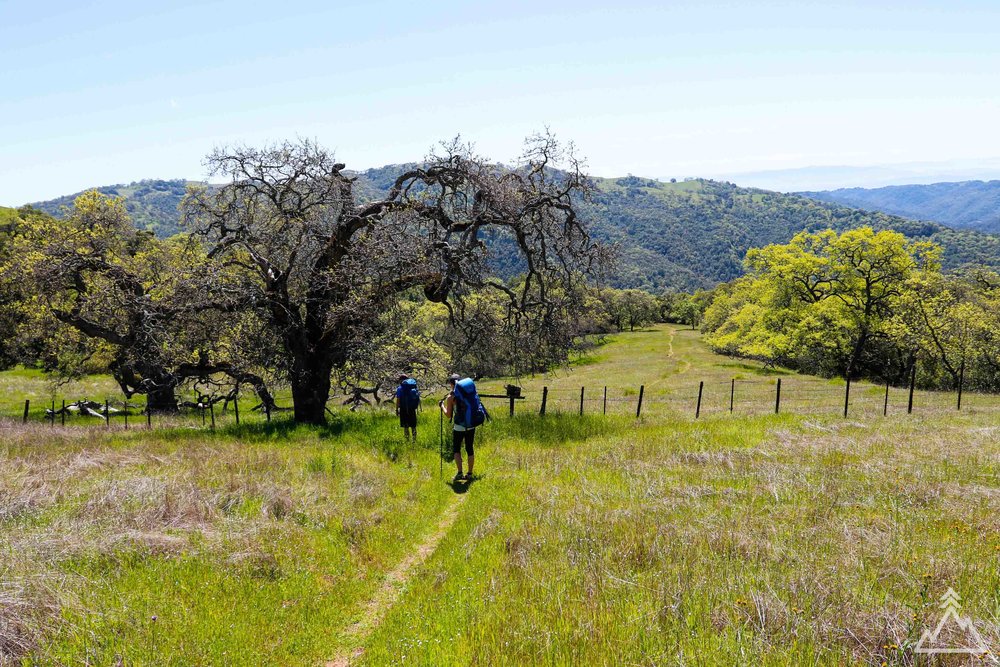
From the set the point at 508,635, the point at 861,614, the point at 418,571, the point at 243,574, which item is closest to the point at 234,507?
the point at 243,574

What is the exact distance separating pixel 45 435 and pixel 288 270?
8.71m

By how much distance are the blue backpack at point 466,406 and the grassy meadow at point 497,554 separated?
1311mm

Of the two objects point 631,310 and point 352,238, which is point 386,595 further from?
point 631,310

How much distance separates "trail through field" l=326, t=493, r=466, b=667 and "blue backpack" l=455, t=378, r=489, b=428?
2.57m

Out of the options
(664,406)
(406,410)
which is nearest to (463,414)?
(406,410)

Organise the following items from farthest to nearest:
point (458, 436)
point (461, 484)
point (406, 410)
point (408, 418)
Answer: point (408, 418) < point (406, 410) < point (458, 436) < point (461, 484)

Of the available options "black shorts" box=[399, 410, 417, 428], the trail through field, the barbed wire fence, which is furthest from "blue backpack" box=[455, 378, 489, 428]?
the barbed wire fence

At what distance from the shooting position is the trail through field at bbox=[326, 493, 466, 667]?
17.6 ft

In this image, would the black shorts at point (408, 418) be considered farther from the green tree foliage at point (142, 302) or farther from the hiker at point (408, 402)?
the green tree foliage at point (142, 302)

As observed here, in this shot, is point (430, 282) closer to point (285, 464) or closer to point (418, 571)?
point (285, 464)

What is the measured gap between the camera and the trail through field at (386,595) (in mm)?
5368

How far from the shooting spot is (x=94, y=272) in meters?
18.9

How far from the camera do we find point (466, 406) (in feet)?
37.3

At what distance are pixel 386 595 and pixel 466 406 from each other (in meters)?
5.19
